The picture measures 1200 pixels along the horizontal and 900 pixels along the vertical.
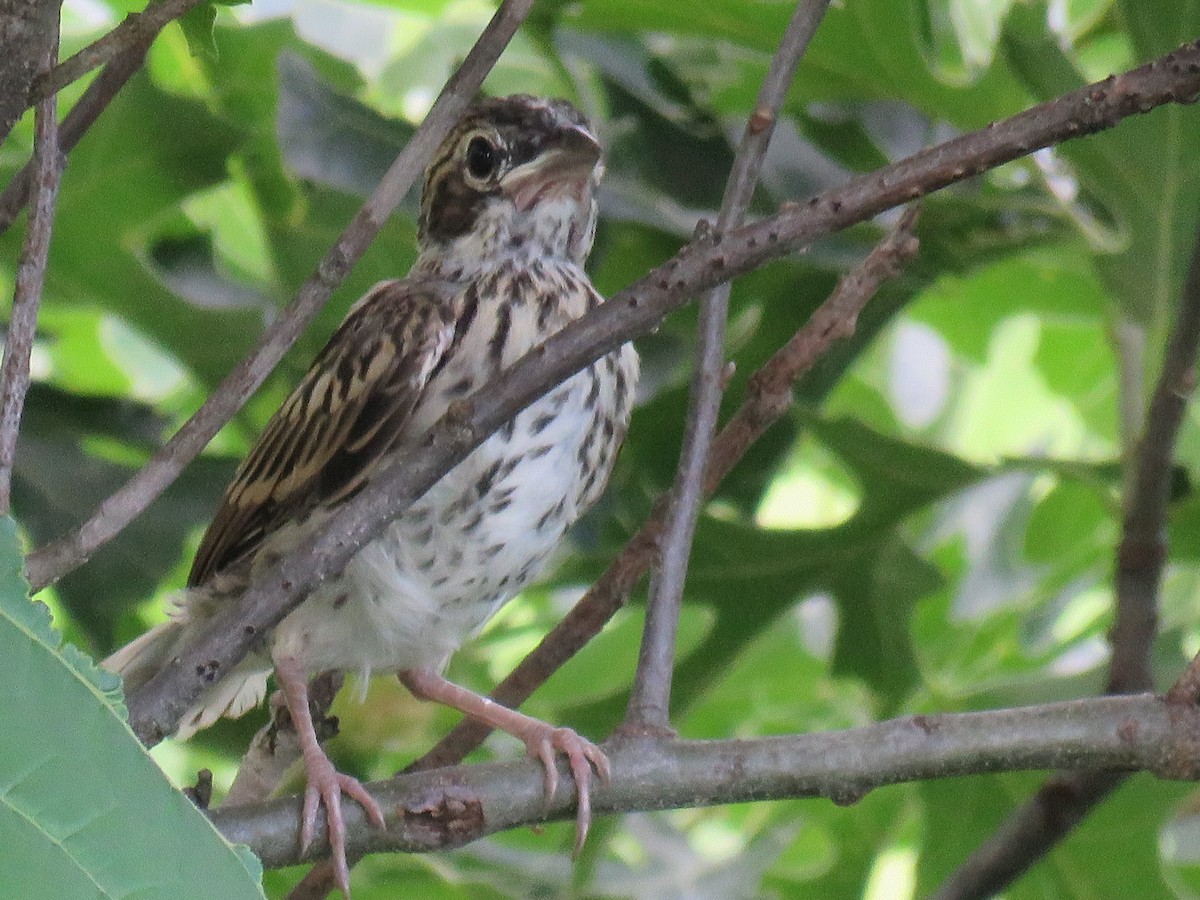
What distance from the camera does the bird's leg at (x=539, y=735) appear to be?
1.32 m

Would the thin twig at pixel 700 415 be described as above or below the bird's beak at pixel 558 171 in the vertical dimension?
below

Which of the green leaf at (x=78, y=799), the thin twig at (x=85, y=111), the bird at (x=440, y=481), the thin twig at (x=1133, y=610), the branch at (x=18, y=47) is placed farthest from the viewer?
the bird at (x=440, y=481)

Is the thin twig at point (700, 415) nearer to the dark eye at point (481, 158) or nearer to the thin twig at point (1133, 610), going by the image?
A: the thin twig at point (1133, 610)

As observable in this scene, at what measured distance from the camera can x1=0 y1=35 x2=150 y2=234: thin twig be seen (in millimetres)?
1240

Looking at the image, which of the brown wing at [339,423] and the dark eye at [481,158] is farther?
the dark eye at [481,158]

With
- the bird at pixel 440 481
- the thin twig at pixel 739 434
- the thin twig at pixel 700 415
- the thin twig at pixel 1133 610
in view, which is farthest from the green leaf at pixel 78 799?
the thin twig at pixel 1133 610

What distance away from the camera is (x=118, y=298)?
2152 millimetres

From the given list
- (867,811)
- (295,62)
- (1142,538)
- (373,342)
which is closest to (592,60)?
(295,62)

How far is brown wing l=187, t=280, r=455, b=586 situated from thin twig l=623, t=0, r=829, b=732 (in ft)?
1.37

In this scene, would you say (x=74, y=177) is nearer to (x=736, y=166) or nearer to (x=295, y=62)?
(x=295, y=62)

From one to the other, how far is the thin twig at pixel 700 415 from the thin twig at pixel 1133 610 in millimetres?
453

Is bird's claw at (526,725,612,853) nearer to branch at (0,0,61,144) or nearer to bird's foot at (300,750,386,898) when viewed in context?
bird's foot at (300,750,386,898)

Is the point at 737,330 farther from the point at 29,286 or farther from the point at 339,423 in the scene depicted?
the point at 29,286

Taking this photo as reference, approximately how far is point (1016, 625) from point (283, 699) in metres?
1.20
